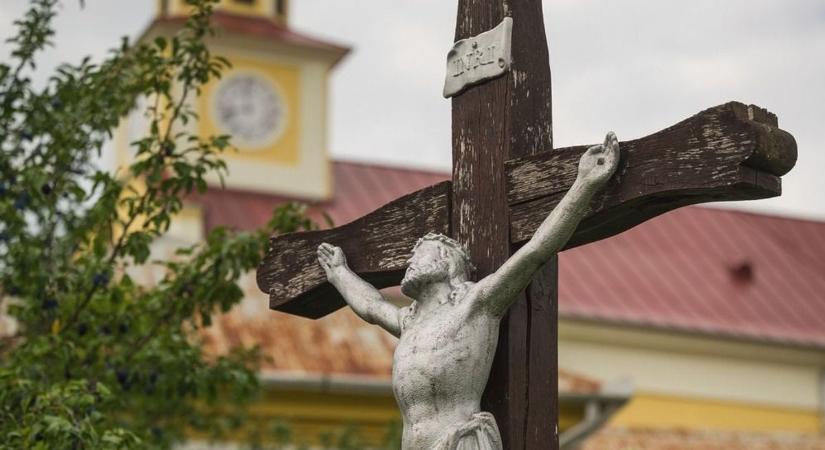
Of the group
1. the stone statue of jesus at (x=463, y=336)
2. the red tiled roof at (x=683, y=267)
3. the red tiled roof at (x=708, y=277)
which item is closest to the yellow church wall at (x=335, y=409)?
the red tiled roof at (x=708, y=277)

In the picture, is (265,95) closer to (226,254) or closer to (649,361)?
(649,361)

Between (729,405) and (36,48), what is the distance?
1026 inches

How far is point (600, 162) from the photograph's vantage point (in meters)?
4.82

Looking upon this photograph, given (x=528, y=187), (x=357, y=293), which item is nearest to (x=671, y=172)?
(x=528, y=187)

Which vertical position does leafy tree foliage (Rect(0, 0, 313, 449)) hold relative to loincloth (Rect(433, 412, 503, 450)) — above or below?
above

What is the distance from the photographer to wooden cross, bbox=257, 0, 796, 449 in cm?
462

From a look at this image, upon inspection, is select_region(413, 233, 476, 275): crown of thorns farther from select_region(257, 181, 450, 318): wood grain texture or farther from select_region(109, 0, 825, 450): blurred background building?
select_region(109, 0, 825, 450): blurred background building

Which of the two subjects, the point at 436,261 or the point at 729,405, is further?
the point at 729,405

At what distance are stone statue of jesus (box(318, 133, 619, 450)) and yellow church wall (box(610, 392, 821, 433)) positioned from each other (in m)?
27.3

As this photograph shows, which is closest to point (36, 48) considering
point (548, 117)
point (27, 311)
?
point (27, 311)

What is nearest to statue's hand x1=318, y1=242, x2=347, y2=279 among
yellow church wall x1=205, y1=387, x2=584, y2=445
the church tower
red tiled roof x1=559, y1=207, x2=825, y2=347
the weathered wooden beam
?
the weathered wooden beam

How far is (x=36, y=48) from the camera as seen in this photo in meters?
8.27

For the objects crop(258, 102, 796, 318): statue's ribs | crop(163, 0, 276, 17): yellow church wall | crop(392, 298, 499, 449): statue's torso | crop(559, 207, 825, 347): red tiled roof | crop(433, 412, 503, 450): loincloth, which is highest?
crop(163, 0, 276, 17): yellow church wall

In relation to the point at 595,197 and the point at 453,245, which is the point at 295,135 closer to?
the point at 453,245
